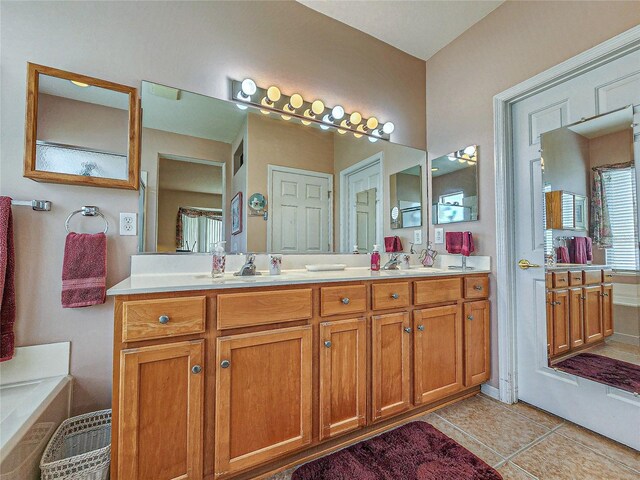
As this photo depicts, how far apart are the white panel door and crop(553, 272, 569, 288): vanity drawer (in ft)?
0.21

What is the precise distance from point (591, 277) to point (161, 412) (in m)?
2.23

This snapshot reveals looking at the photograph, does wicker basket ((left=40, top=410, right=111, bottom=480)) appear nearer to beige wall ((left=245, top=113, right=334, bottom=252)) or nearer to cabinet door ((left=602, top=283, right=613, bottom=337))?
beige wall ((left=245, top=113, right=334, bottom=252))

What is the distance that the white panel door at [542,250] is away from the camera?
148cm

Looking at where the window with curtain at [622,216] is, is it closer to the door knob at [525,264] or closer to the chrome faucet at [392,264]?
the door knob at [525,264]

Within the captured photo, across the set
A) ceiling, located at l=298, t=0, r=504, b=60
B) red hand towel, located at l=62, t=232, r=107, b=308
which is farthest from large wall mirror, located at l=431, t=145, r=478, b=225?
red hand towel, located at l=62, t=232, r=107, b=308

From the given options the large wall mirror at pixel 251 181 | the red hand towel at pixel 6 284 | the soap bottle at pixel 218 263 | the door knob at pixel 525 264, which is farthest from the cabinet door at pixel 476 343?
the red hand towel at pixel 6 284

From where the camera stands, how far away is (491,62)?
204 centimetres

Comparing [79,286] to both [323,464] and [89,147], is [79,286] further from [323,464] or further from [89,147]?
[323,464]

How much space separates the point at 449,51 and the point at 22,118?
9.24 ft

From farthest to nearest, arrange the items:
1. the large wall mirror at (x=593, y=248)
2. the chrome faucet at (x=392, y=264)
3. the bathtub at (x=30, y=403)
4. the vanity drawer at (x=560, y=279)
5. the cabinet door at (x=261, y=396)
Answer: the chrome faucet at (x=392, y=264) → the vanity drawer at (x=560, y=279) → the large wall mirror at (x=593, y=248) → the cabinet door at (x=261, y=396) → the bathtub at (x=30, y=403)

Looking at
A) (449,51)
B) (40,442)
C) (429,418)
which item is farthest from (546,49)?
(40,442)

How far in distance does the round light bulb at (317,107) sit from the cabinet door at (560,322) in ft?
6.36

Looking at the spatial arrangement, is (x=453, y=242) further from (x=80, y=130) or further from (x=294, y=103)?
(x=80, y=130)

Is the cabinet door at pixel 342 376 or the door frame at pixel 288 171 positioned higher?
the door frame at pixel 288 171
